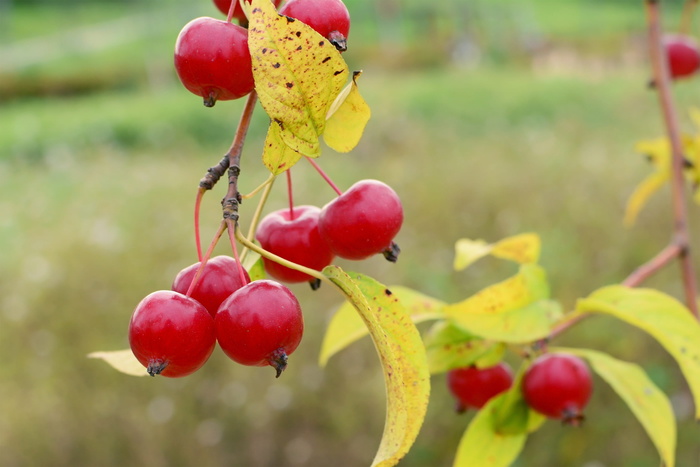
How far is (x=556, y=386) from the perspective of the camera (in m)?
0.64

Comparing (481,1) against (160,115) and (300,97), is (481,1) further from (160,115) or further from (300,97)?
(300,97)

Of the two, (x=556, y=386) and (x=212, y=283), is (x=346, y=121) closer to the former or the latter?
(x=212, y=283)

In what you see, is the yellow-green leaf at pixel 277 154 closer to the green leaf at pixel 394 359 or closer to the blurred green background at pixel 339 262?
the green leaf at pixel 394 359

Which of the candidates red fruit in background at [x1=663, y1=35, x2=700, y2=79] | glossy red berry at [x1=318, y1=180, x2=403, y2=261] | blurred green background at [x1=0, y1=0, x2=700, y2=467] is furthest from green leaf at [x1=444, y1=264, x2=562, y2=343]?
blurred green background at [x1=0, y1=0, x2=700, y2=467]

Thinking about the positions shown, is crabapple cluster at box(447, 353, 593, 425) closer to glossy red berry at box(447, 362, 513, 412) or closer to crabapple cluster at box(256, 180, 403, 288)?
glossy red berry at box(447, 362, 513, 412)

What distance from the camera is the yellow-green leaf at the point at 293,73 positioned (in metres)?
0.37

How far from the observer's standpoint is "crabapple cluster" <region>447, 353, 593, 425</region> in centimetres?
64

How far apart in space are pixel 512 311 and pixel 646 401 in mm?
138

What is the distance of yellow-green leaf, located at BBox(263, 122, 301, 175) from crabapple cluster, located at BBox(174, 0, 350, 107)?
35 millimetres

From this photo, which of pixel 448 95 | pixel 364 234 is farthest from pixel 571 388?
pixel 448 95

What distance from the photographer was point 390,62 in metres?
9.80

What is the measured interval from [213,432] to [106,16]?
13886 millimetres

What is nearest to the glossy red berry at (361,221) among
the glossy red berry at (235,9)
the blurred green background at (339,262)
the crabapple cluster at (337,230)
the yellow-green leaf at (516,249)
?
the crabapple cluster at (337,230)

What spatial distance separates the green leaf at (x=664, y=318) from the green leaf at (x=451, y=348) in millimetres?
103
